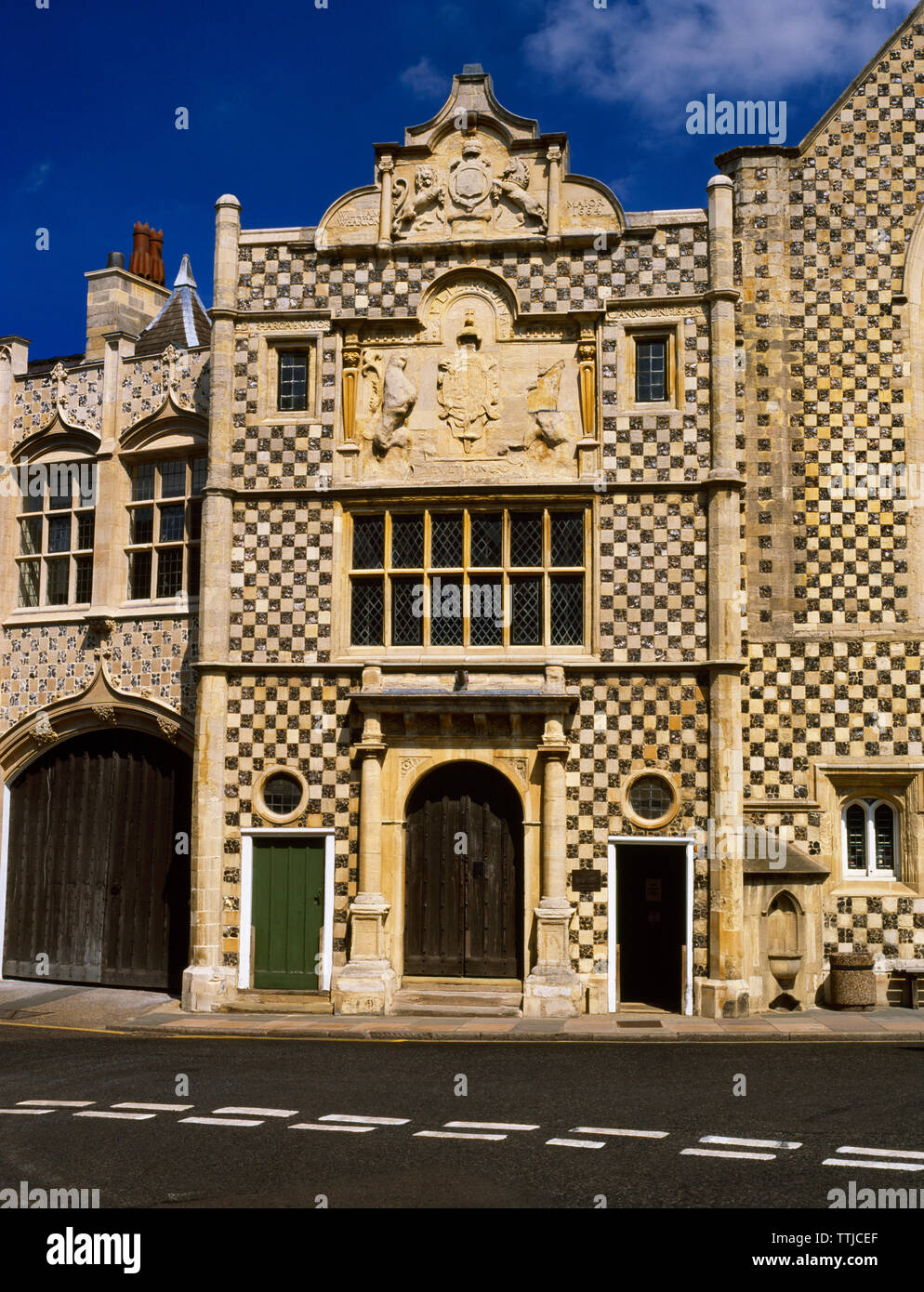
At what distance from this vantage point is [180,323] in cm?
2375

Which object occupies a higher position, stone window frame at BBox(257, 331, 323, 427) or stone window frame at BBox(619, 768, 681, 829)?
stone window frame at BBox(257, 331, 323, 427)

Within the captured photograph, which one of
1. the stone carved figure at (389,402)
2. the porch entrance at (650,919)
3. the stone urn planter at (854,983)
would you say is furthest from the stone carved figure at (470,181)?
the stone urn planter at (854,983)

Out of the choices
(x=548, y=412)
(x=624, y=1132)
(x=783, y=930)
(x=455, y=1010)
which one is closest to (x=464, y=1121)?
(x=624, y=1132)

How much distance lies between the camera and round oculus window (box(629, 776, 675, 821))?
19.2 meters

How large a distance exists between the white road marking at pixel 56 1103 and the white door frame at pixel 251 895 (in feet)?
23.5

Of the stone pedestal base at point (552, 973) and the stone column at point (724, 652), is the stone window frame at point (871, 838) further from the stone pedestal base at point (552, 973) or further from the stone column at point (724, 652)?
the stone pedestal base at point (552, 973)

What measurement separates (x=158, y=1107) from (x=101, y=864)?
1033 centimetres

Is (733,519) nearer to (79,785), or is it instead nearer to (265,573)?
(265,573)

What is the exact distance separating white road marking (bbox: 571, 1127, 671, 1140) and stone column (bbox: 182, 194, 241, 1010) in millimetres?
9714

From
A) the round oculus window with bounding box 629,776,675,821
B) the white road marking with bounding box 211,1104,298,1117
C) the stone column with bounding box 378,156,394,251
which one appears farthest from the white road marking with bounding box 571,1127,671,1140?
the stone column with bounding box 378,156,394,251

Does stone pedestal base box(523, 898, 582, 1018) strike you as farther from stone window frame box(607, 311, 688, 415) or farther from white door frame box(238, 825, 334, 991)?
stone window frame box(607, 311, 688, 415)

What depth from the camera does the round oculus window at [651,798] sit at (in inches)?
755

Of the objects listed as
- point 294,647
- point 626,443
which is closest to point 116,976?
point 294,647

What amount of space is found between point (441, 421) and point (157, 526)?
521cm
